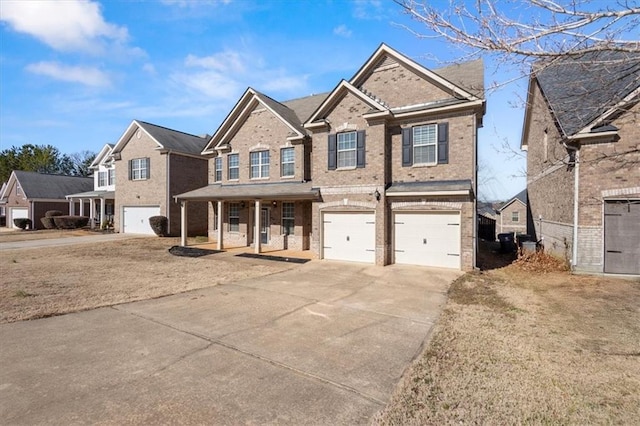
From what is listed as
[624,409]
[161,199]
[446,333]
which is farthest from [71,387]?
[161,199]

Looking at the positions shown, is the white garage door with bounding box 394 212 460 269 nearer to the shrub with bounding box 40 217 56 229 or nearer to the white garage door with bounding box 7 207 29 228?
the shrub with bounding box 40 217 56 229

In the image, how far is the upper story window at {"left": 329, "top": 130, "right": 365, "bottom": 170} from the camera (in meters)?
13.8

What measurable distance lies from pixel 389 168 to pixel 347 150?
202 centimetres

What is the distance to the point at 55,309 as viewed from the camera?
7.09 meters

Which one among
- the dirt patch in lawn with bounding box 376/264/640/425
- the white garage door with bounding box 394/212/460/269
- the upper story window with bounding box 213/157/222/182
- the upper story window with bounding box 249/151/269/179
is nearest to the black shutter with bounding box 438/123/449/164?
Result: the white garage door with bounding box 394/212/460/269

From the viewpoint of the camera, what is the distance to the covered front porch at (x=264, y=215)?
52.8 ft

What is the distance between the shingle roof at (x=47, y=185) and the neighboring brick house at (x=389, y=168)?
33.0 metres

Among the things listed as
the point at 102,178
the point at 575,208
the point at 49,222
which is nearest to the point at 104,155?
the point at 102,178

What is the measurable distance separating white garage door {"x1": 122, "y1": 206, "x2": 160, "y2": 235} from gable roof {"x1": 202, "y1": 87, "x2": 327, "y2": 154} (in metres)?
8.22

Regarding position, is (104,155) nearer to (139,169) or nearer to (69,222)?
(69,222)

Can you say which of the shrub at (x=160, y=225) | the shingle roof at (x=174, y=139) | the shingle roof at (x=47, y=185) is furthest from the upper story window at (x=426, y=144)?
the shingle roof at (x=47, y=185)

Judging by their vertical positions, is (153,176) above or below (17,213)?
above

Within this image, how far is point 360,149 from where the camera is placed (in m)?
13.8

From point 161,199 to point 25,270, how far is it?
42.3 ft
